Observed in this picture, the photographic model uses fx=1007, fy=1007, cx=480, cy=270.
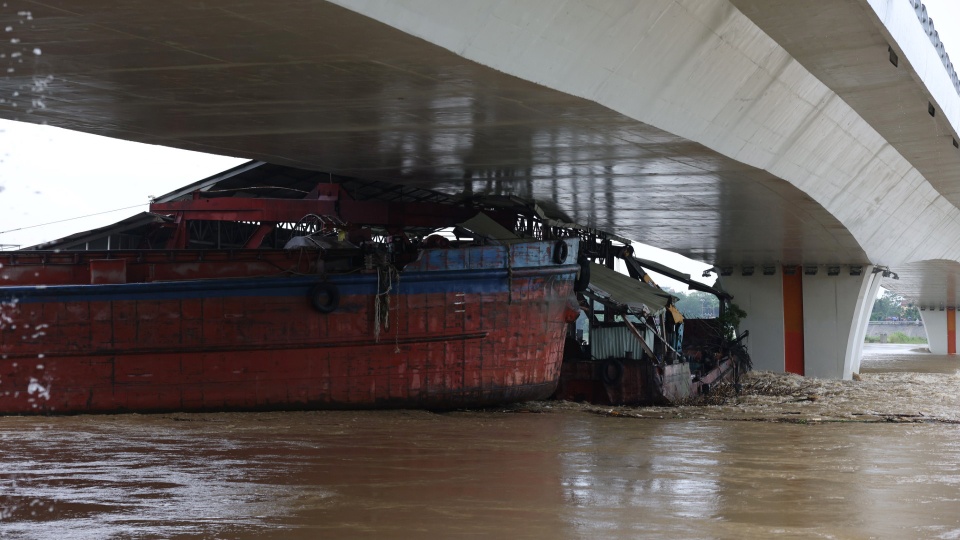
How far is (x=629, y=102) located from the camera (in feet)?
38.0

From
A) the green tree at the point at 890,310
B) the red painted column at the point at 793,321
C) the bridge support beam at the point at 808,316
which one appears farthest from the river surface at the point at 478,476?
the green tree at the point at 890,310

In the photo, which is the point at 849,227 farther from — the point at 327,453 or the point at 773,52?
the point at 327,453

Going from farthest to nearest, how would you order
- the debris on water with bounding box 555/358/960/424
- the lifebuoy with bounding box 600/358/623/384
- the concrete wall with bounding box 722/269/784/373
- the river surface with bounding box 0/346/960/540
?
the concrete wall with bounding box 722/269/784/373 → the lifebuoy with bounding box 600/358/623/384 → the debris on water with bounding box 555/358/960/424 → the river surface with bounding box 0/346/960/540

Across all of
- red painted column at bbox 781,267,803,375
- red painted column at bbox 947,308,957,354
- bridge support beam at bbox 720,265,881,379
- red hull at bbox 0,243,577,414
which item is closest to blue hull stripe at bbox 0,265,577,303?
red hull at bbox 0,243,577,414

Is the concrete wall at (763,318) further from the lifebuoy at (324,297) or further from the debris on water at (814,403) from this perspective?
the lifebuoy at (324,297)

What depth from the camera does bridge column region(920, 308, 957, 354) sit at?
62.9 metres

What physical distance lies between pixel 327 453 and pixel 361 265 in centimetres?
522

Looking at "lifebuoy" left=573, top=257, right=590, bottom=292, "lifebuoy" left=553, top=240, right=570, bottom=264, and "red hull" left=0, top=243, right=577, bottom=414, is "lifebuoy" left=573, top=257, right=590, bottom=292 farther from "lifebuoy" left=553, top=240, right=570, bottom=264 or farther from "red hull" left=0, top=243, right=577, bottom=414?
"red hull" left=0, top=243, right=577, bottom=414

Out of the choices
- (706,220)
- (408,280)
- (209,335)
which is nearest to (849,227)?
(706,220)

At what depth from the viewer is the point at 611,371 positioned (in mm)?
18484

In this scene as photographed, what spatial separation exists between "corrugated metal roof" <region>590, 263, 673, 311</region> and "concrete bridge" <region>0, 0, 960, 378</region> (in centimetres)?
154

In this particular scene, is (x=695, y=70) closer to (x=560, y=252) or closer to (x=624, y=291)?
(x=560, y=252)

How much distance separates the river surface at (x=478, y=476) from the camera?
7656 mm

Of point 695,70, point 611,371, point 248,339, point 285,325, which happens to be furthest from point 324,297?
point 695,70
